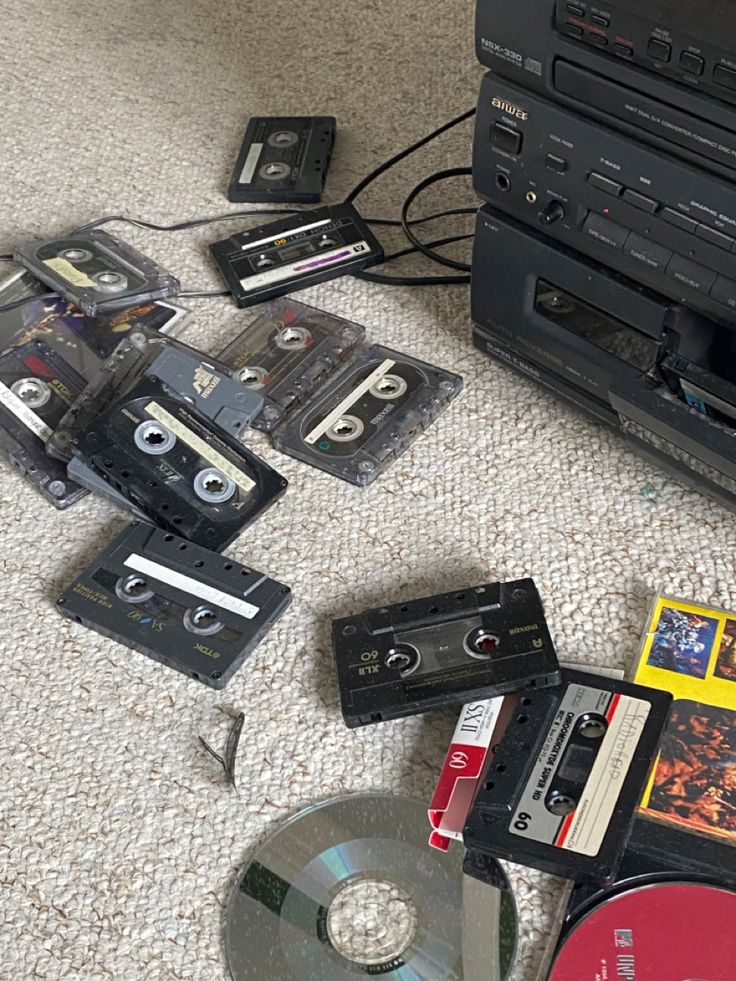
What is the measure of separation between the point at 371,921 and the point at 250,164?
0.94 m

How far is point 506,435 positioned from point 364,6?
0.85 meters

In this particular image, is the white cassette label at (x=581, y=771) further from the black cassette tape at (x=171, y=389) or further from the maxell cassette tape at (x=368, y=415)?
the black cassette tape at (x=171, y=389)

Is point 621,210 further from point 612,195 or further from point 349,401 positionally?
point 349,401

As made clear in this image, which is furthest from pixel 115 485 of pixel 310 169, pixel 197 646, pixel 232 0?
pixel 232 0

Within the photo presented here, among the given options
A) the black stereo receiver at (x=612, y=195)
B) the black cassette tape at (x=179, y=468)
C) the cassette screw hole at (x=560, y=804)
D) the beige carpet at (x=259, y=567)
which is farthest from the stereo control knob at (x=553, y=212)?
the cassette screw hole at (x=560, y=804)

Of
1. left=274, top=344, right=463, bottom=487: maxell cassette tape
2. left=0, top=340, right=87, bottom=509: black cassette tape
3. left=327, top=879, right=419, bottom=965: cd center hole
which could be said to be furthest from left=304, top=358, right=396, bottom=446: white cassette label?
left=327, top=879, right=419, bottom=965: cd center hole

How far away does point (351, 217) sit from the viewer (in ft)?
4.50

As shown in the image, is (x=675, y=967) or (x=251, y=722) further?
(x=251, y=722)

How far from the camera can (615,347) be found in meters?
1.06

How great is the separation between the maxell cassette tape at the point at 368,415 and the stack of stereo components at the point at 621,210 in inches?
4.1

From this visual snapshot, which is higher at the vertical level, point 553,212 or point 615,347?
point 553,212

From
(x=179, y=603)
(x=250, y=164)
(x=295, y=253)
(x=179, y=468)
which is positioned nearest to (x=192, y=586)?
(x=179, y=603)

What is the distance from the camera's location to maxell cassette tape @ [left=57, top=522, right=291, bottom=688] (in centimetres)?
100

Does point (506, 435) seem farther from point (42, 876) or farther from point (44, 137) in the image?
point (44, 137)
